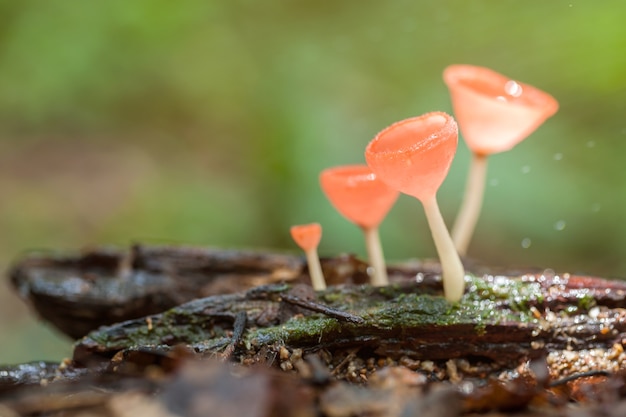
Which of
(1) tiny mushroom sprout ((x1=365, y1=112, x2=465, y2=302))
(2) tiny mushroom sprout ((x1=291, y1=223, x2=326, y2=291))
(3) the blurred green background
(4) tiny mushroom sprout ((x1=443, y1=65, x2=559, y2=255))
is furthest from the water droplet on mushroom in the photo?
(3) the blurred green background

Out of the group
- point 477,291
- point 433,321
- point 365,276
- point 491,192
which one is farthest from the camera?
point 491,192

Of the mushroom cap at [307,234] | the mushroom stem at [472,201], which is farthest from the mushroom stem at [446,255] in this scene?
the mushroom stem at [472,201]

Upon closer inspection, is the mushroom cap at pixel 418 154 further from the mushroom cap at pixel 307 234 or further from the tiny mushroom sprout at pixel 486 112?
the tiny mushroom sprout at pixel 486 112

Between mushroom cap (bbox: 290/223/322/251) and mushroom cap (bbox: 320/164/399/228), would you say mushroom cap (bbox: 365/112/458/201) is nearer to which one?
mushroom cap (bbox: 320/164/399/228)

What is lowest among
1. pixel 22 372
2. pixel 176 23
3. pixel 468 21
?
pixel 22 372

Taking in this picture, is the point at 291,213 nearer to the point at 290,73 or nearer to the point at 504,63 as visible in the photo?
the point at 290,73

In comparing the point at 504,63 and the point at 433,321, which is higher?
the point at 504,63

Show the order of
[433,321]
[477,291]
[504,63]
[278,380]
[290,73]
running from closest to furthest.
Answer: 1. [278,380]
2. [433,321]
3. [477,291]
4. [504,63]
5. [290,73]

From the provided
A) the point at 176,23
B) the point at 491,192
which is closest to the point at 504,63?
the point at 491,192

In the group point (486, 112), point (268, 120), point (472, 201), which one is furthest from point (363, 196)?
point (268, 120)
